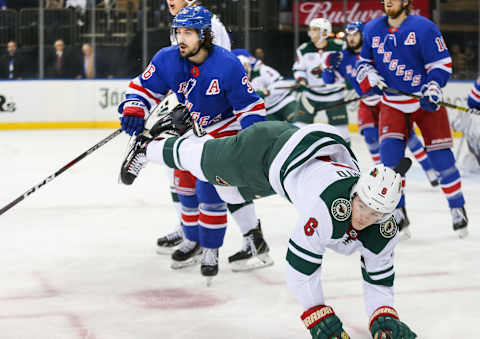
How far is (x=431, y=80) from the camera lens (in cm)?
364

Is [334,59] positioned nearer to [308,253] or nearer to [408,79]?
[408,79]

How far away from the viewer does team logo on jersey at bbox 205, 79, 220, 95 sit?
2.92 meters

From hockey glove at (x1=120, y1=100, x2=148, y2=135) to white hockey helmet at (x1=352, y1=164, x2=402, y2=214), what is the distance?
Result: 3.88ft

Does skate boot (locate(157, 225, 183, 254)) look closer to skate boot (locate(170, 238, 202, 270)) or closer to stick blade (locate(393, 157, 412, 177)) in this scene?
skate boot (locate(170, 238, 202, 270))

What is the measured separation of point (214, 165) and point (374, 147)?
2.99 m

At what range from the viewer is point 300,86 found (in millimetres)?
6422

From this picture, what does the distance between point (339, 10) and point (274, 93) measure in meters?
4.88

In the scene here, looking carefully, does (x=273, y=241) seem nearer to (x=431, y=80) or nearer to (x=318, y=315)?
(x=431, y=80)

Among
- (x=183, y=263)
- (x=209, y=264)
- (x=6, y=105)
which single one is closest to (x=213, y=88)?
(x=209, y=264)

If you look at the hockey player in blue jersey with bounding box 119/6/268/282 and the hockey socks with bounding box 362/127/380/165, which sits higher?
the hockey player in blue jersey with bounding box 119/6/268/282

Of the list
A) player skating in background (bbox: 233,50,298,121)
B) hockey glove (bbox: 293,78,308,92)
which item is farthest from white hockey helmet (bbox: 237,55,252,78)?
hockey glove (bbox: 293,78,308,92)

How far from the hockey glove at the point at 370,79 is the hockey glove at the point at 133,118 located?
4.43ft

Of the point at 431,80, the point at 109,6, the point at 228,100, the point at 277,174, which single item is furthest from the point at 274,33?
the point at 277,174

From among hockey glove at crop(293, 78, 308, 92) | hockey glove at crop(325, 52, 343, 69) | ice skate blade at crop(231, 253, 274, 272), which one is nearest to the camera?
ice skate blade at crop(231, 253, 274, 272)
